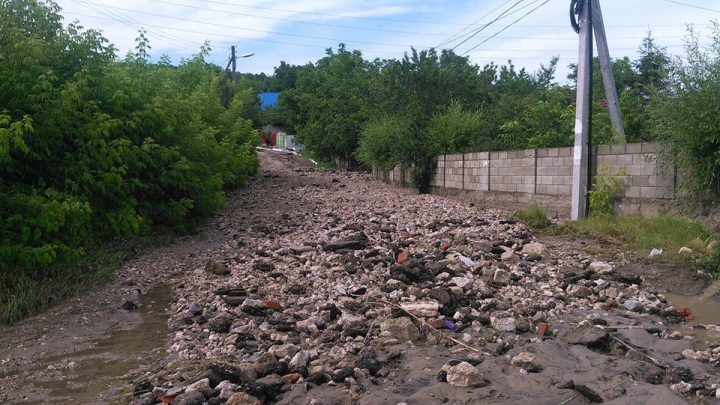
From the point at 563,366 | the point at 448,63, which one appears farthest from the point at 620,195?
the point at 448,63

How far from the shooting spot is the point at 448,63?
21.5 m

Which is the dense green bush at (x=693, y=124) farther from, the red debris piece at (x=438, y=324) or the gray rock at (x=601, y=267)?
the red debris piece at (x=438, y=324)

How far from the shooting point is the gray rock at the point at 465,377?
4.27 metres

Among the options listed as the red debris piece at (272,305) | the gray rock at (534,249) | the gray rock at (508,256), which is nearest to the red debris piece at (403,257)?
the gray rock at (508,256)

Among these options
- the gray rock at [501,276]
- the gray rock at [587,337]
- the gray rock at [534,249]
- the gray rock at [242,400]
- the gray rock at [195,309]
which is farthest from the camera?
the gray rock at [534,249]

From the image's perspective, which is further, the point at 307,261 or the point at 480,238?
the point at 480,238

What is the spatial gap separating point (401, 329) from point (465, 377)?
49.5 inches

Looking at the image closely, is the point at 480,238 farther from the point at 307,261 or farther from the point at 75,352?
the point at 75,352

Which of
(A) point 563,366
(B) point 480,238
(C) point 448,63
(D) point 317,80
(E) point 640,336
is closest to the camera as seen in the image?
(A) point 563,366

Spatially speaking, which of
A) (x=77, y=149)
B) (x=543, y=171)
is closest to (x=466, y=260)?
(x=543, y=171)

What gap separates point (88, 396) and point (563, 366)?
3.78 metres

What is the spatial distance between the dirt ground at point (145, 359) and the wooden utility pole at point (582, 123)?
1.36m

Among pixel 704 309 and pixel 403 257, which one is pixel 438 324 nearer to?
pixel 403 257

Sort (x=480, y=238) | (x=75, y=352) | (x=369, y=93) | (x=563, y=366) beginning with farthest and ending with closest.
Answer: (x=369, y=93) < (x=480, y=238) < (x=75, y=352) < (x=563, y=366)
